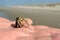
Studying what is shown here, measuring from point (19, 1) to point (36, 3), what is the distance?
1075 millimetres

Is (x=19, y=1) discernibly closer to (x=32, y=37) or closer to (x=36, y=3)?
(x=36, y=3)

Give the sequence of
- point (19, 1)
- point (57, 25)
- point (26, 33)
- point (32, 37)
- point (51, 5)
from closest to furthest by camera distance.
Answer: point (32, 37) < point (26, 33) < point (57, 25) < point (51, 5) < point (19, 1)

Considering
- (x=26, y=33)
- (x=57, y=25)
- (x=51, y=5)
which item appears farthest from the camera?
(x=51, y=5)

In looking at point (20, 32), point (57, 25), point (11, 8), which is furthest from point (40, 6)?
point (20, 32)

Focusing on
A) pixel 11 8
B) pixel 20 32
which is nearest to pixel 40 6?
pixel 11 8

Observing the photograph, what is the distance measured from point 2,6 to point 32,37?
8642mm

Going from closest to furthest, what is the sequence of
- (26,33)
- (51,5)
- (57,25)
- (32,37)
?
(32,37) → (26,33) → (57,25) → (51,5)

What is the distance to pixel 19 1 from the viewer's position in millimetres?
12258

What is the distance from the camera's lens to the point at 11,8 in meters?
11.3

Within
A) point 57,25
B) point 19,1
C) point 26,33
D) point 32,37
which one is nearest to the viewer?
point 32,37

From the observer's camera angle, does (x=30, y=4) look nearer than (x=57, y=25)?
No

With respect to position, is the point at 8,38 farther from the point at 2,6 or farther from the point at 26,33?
the point at 2,6

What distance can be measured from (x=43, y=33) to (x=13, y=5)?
8812 millimetres

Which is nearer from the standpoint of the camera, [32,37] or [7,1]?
[32,37]
